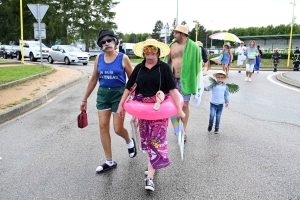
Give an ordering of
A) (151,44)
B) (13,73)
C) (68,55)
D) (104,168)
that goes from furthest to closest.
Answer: (68,55) < (13,73) < (104,168) < (151,44)

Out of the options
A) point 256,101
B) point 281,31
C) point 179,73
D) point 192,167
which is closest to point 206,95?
point 256,101

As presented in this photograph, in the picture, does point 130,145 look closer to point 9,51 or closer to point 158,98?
point 158,98

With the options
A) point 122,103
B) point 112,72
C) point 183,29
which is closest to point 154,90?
point 122,103

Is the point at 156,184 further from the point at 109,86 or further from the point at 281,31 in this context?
the point at 281,31

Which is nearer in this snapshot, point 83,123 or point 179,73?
point 83,123

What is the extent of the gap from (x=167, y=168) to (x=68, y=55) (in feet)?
74.4

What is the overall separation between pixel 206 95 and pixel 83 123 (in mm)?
6810

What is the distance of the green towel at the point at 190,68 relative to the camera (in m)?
4.94

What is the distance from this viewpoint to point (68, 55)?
2525 centimetres

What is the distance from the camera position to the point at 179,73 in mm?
5055

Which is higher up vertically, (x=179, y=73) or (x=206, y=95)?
(x=179, y=73)

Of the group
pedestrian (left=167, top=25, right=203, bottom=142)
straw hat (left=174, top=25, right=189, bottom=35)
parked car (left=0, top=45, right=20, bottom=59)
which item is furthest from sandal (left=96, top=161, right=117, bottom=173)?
parked car (left=0, top=45, right=20, bottom=59)

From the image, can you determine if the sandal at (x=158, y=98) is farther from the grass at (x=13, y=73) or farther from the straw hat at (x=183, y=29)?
the grass at (x=13, y=73)

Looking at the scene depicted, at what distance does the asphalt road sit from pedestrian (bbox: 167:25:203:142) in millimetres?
1042
